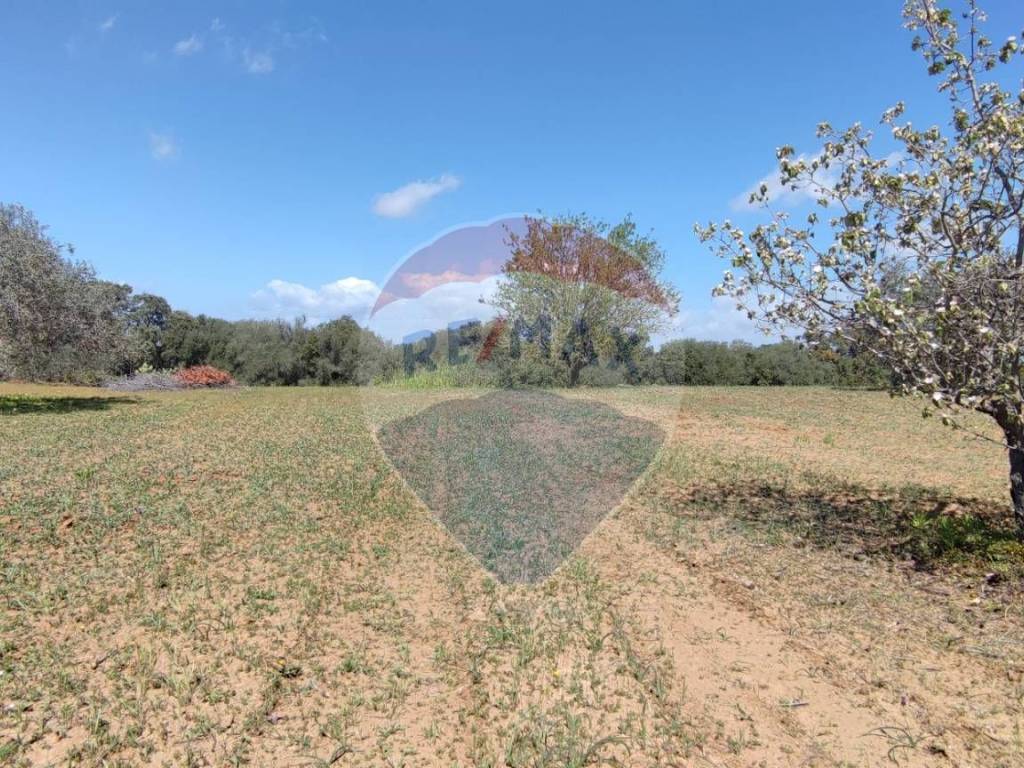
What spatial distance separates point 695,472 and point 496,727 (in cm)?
625

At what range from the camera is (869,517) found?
21.5 feet

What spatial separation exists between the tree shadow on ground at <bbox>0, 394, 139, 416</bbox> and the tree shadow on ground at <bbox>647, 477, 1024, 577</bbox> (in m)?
14.5

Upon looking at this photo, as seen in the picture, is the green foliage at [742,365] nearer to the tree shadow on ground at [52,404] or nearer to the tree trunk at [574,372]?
the tree trunk at [574,372]

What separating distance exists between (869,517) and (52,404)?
18707 millimetres

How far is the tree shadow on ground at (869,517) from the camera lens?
5410mm

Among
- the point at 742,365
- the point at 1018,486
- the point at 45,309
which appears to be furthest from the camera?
the point at 742,365

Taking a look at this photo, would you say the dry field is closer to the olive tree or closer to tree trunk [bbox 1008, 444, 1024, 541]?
tree trunk [bbox 1008, 444, 1024, 541]

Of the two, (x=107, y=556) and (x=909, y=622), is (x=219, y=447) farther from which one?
(x=909, y=622)

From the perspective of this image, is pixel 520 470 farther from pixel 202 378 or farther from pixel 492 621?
pixel 202 378

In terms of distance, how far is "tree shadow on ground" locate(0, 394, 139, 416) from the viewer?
48.1 feet

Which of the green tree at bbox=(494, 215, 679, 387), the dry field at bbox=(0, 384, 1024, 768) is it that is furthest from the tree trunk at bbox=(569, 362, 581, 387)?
the dry field at bbox=(0, 384, 1024, 768)

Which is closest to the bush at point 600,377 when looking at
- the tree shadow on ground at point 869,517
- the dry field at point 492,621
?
the dry field at point 492,621

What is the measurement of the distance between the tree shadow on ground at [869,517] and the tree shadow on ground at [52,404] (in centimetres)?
1454

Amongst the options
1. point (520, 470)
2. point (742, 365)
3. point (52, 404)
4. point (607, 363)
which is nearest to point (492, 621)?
point (520, 470)
